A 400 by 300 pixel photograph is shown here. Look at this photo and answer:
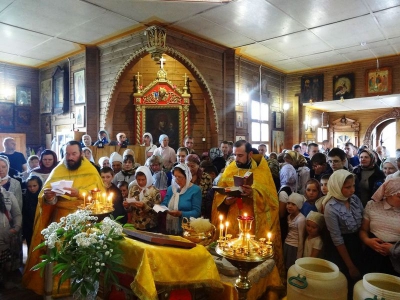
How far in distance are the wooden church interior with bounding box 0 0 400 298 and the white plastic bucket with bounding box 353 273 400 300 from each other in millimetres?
5761

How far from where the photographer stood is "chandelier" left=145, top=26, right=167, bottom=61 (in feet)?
23.9

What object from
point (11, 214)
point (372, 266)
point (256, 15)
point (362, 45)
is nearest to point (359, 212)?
point (372, 266)

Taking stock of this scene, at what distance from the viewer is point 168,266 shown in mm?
2055

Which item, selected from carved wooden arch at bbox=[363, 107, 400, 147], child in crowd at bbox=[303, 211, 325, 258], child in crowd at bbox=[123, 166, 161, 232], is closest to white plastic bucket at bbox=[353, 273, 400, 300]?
child in crowd at bbox=[303, 211, 325, 258]

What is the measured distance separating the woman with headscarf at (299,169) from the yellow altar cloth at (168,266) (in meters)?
3.22

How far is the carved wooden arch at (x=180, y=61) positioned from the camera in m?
7.91

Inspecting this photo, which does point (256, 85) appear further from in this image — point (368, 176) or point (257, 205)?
point (257, 205)

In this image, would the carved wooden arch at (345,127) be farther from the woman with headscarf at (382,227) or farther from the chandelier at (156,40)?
the woman with headscarf at (382,227)

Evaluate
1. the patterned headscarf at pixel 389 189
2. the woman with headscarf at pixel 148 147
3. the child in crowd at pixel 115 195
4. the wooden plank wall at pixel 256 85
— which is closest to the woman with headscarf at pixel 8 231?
the child in crowd at pixel 115 195

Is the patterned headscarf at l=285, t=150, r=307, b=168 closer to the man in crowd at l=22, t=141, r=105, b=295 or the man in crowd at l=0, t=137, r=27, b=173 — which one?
the man in crowd at l=22, t=141, r=105, b=295

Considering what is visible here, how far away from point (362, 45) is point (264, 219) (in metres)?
8.22

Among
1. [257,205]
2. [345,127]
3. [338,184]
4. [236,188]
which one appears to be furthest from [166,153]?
[345,127]

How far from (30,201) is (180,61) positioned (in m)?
5.55

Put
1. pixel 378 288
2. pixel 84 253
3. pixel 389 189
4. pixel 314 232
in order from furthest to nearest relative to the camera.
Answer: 1. pixel 314 232
2. pixel 389 189
3. pixel 84 253
4. pixel 378 288
